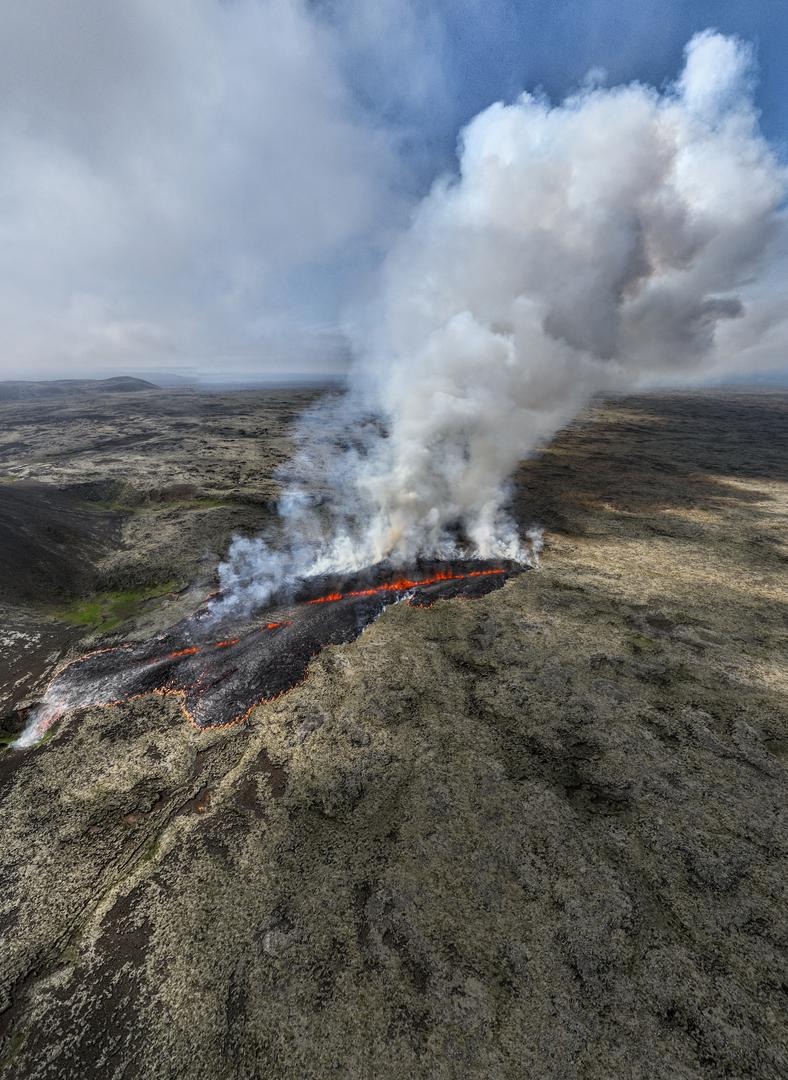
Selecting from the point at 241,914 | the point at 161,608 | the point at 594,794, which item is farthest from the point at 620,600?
the point at 161,608

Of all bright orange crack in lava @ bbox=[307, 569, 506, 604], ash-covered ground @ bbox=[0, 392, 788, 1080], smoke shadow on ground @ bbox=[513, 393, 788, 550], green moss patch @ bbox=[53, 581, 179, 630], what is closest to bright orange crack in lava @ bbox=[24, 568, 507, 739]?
bright orange crack in lava @ bbox=[307, 569, 506, 604]

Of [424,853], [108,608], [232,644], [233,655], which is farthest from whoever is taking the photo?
[108,608]

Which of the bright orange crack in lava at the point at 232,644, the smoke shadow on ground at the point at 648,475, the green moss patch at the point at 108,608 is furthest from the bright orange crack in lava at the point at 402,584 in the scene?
the smoke shadow on ground at the point at 648,475

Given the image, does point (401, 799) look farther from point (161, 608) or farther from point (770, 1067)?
point (161, 608)

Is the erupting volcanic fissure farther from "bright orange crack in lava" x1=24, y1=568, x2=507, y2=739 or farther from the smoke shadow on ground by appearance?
the smoke shadow on ground

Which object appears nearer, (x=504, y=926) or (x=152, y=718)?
(x=504, y=926)

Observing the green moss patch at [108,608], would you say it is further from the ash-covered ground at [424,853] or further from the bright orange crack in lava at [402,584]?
the bright orange crack in lava at [402,584]

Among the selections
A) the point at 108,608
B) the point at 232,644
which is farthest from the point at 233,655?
the point at 108,608

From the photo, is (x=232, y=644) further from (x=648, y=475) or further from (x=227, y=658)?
(x=648, y=475)
